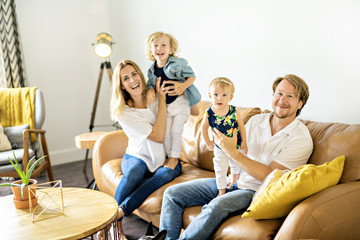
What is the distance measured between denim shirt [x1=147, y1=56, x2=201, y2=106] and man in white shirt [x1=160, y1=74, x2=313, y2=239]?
551 millimetres

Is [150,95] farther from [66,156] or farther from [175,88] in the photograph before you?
[66,156]

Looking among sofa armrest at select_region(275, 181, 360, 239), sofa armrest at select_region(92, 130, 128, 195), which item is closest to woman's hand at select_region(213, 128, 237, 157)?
sofa armrest at select_region(275, 181, 360, 239)

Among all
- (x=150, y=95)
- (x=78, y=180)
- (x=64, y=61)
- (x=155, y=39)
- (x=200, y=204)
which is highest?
(x=155, y=39)

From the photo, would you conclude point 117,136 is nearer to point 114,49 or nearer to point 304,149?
point 304,149

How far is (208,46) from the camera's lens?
11.0 ft

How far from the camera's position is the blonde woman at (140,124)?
8.18 feet

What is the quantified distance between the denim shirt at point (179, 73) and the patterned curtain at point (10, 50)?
7.57ft

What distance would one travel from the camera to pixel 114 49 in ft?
16.0

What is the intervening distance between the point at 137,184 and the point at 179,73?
0.82m

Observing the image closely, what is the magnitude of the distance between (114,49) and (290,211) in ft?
12.5

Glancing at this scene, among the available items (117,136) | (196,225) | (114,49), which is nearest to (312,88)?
(196,225)

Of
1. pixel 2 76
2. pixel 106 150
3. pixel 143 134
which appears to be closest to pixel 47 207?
pixel 143 134

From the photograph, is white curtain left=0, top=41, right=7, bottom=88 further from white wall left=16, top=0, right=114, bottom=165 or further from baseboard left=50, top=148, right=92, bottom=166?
baseboard left=50, top=148, right=92, bottom=166

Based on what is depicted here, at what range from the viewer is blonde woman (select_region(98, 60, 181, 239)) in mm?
2492
